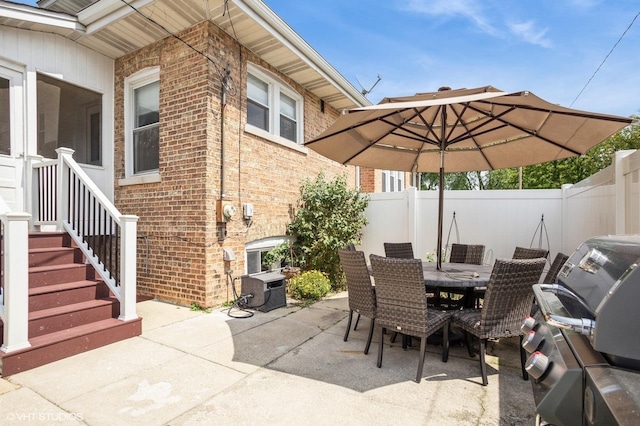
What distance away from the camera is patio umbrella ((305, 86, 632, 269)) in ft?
9.97

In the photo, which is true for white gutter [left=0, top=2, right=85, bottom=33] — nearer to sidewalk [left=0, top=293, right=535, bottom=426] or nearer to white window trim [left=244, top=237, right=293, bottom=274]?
white window trim [left=244, top=237, right=293, bottom=274]

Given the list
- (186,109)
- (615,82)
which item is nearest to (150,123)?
(186,109)

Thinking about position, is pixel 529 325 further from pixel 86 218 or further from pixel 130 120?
pixel 130 120

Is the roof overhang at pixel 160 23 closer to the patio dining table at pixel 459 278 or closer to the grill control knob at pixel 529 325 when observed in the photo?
the patio dining table at pixel 459 278

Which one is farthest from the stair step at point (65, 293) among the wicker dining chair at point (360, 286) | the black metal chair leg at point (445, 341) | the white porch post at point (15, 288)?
the black metal chair leg at point (445, 341)

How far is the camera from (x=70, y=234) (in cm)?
439

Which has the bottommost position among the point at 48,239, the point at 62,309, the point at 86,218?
the point at 62,309

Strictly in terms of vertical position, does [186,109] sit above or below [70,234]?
above

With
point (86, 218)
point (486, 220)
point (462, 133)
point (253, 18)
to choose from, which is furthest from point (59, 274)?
point (486, 220)

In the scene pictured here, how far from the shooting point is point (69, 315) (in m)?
3.54

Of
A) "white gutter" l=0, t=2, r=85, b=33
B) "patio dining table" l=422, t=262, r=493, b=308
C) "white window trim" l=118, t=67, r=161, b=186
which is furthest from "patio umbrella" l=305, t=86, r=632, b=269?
"white gutter" l=0, t=2, r=85, b=33

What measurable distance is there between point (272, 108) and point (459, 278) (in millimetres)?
4611

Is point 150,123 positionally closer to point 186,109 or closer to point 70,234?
point 186,109

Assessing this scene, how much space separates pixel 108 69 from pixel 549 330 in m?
7.12
